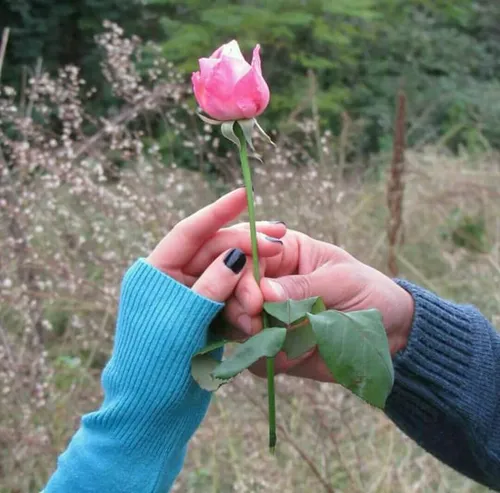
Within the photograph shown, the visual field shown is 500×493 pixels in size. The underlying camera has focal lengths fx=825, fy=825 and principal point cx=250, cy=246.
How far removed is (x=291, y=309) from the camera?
70cm

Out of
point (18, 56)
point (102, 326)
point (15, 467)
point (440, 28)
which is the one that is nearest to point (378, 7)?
point (440, 28)

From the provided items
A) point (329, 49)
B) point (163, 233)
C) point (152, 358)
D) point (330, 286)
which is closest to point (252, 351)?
point (152, 358)

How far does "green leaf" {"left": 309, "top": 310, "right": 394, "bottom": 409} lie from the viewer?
0.66 meters

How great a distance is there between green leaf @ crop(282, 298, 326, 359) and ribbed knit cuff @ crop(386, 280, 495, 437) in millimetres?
350

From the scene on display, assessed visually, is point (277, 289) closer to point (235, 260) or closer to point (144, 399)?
point (235, 260)

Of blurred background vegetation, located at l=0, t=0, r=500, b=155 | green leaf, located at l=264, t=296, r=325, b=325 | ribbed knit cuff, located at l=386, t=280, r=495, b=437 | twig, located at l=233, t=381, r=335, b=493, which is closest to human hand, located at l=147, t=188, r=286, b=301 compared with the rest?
green leaf, located at l=264, t=296, r=325, b=325

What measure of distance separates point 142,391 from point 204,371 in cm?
11

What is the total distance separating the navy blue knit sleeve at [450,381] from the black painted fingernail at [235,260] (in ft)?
1.05

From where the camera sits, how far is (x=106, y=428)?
0.84 metres

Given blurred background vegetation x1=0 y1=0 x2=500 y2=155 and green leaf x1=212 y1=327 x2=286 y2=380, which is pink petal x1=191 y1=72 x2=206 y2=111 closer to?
green leaf x1=212 y1=327 x2=286 y2=380

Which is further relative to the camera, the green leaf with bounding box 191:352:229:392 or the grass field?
the grass field

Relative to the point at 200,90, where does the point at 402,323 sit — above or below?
below

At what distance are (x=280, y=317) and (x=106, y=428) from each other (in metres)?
0.25

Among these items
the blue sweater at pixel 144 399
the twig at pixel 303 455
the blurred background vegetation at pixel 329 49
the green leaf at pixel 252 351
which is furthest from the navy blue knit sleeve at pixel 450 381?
the blurred background vegetation at pixel 329 49
